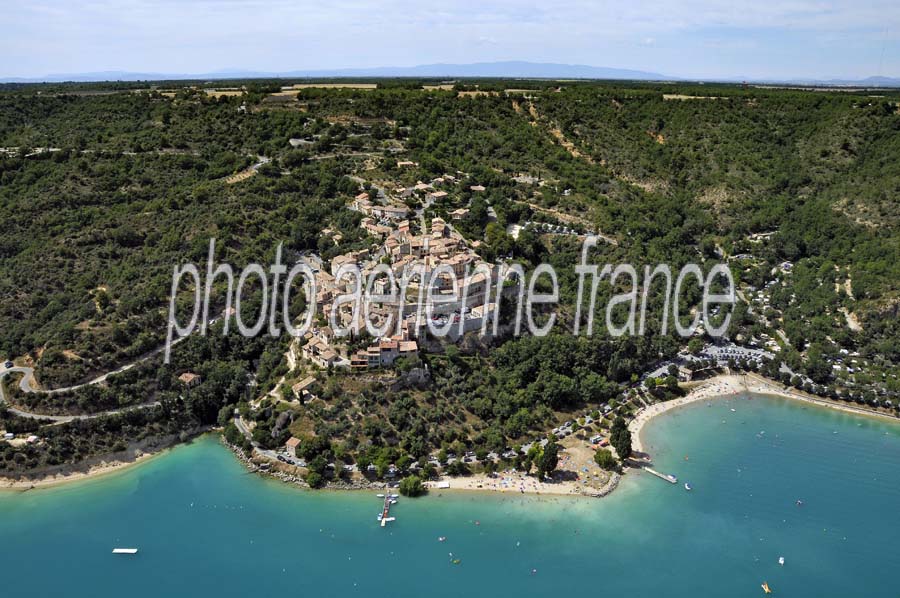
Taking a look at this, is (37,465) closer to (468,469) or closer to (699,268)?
(468,469)

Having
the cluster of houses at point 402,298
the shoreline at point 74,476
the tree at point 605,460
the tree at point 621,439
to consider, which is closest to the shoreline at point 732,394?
the tree at point 621,439

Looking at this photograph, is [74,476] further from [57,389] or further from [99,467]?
[57,389]

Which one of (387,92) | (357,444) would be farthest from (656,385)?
(387,92)

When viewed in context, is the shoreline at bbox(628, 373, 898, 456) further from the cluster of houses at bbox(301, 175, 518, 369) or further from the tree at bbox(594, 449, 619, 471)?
the cluster of houses at bbox(301, 175, 518, 369)

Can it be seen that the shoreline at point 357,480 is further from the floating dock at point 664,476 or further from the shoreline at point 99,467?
the floating dock at point 664,476

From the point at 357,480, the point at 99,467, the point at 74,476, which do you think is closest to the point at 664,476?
the point at 357,480
